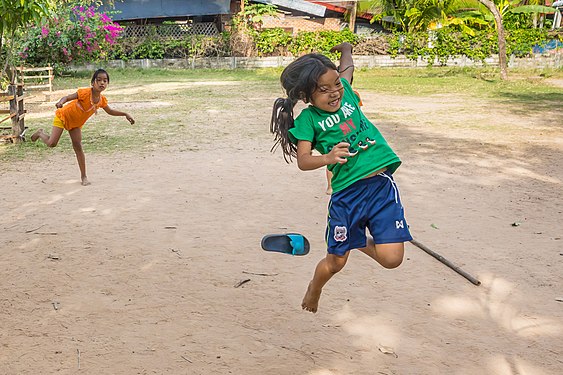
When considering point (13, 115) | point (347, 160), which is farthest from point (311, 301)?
point (13, 115)

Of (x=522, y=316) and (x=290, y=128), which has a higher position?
(x=290, y=128)

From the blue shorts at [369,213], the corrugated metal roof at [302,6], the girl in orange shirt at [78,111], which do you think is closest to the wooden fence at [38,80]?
the girl in orange shirt at [78,111]

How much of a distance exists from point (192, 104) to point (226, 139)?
453 centimetres

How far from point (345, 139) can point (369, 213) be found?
380mm

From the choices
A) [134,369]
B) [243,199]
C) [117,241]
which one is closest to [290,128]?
[134,369]

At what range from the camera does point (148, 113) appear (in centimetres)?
1254

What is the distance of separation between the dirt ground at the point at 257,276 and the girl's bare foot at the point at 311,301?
107 mm

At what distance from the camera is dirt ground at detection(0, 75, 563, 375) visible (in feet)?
10.4

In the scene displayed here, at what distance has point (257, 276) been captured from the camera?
4.26 m

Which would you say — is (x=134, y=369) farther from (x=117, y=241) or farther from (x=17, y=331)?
(x=117, y=241)

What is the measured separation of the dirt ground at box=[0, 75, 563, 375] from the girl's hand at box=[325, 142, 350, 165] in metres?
0.98

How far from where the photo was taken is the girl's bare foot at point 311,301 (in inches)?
136

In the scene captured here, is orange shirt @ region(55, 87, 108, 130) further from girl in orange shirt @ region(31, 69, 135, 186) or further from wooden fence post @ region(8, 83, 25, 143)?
wooden fence post @ region(8, 83, 25, 143)

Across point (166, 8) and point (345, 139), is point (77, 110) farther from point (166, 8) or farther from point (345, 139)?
point (166, 8)
